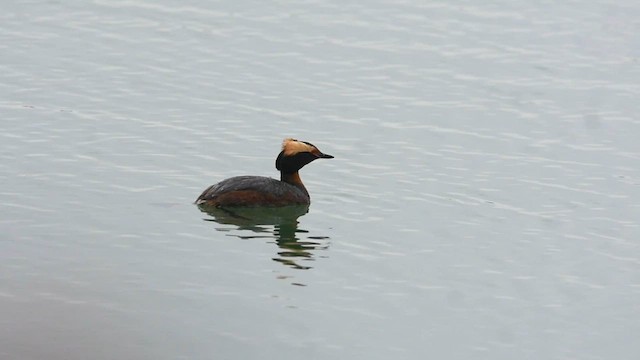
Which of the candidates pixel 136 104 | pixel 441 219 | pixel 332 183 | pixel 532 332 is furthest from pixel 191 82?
pixel 532 332

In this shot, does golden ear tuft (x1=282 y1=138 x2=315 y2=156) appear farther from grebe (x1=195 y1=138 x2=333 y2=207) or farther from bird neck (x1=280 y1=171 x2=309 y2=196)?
bird neck (x1=280 y1=171 x2=309 y2=196)

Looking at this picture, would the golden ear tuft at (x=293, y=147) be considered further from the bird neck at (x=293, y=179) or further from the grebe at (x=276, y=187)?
the bird neck at (x=293, y=179)

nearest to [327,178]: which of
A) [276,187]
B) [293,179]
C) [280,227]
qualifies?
[293,179]

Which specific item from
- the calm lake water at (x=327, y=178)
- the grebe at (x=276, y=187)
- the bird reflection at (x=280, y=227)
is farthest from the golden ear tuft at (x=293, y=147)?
the bird reflection at (x=280, y=227)

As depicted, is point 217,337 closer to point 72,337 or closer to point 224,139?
point 72,337

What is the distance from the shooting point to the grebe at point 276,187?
2306 centimetres

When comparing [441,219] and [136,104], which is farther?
[136,104]

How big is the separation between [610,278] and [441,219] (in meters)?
3.06

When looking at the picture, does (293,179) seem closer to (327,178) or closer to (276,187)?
(276,187)

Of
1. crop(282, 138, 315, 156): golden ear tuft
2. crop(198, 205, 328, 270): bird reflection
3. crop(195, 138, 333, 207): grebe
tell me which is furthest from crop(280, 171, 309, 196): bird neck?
crop(198, 205, 328, 270): bird reflection

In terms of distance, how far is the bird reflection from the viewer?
2109 centimetres

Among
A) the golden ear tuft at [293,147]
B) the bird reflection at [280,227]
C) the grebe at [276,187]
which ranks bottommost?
the bird reflection at [280,227]

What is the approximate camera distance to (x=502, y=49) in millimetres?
33031

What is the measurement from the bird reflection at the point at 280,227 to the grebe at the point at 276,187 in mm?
113
